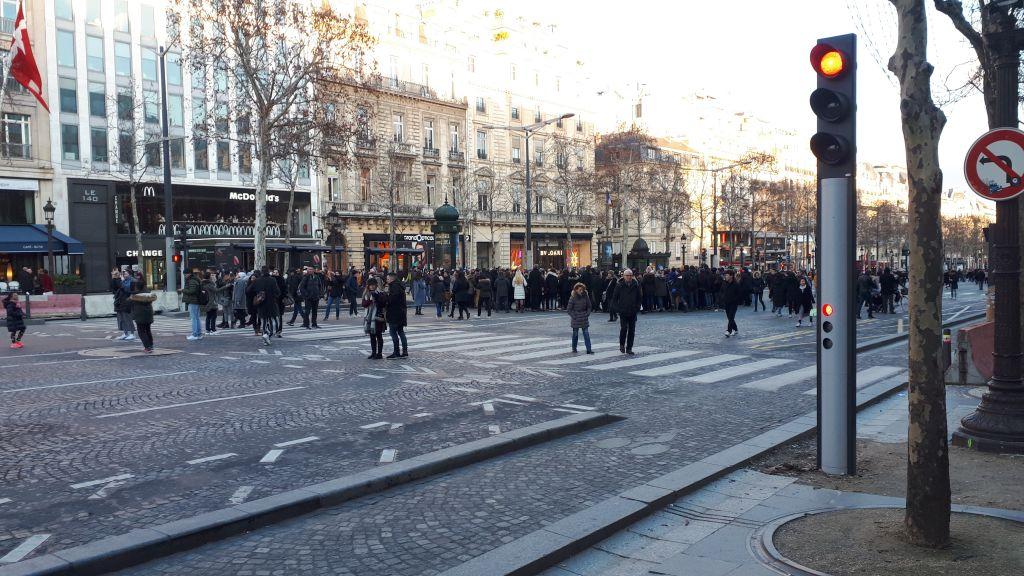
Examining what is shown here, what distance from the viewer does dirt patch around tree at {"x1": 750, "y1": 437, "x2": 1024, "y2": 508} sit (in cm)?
593

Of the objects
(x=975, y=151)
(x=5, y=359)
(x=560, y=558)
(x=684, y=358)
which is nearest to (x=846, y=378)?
(x=975, y=151)

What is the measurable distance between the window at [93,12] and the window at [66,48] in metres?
1.28

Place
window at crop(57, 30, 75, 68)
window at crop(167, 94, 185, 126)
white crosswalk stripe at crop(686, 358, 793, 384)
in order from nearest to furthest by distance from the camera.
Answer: white crosswalk stripe at crop(686, 358, 793, 384)
window at crop(57, 30, 75, 68)
window at crop(167, 94, 185, 126)

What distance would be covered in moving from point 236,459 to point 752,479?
4.67m

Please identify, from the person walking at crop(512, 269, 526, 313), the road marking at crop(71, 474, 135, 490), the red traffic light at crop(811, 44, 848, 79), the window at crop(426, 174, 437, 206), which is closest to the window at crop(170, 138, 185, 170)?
the window at crop(426, 174, 437, 206)

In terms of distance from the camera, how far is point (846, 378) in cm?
622

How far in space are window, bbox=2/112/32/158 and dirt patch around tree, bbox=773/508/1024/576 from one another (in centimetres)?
4195

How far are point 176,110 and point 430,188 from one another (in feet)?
60.8

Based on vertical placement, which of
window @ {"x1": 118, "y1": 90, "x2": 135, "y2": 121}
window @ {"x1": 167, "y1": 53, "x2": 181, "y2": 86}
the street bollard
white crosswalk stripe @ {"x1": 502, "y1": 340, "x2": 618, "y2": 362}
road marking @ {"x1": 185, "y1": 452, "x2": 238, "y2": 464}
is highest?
window @ {"x1": 167, "y1": 53, "x2": 181, "y2": 86}

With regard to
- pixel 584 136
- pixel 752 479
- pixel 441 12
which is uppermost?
pixel 441 12

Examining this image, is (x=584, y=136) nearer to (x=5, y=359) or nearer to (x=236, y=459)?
(x=5, y=359)

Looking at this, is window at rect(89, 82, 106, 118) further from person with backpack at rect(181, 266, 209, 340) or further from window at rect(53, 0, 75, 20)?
person with backpack at rect(181, 266, 209, 340)

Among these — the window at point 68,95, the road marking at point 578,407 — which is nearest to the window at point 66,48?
the window at point 68,95

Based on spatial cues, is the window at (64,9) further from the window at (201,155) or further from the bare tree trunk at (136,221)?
the bare tree trunk at (136,221)
